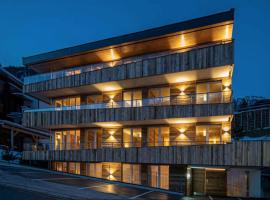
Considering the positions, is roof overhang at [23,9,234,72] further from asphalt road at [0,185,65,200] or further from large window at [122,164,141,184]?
asphalt road at [0,185,65,200]

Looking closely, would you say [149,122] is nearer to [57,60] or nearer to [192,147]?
[192,147]

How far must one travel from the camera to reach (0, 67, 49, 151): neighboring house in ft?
107

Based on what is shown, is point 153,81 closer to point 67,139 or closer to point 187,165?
point 187,165

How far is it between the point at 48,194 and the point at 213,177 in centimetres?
1331

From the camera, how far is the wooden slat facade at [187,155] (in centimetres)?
1472

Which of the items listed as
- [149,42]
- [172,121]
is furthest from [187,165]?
[149,42]

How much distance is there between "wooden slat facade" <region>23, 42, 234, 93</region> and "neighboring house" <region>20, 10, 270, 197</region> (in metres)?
0.07

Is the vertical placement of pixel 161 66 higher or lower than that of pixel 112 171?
higher

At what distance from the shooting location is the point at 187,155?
17125mm

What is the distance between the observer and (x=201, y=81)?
782 inches

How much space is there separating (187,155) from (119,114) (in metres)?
6.53

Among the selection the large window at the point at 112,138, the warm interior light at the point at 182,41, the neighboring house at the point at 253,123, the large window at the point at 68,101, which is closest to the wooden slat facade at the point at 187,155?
the large window at the point at 112,138

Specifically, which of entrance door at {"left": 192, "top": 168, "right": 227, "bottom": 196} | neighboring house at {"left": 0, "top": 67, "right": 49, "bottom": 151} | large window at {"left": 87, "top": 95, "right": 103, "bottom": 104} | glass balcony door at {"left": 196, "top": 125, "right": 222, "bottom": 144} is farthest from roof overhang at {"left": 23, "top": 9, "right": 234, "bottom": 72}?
neighboring house at {"left": 0, "top": 67, "right": 49, "bottom": 151}

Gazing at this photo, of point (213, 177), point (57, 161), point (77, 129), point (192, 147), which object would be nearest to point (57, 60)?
point (77, 129)
